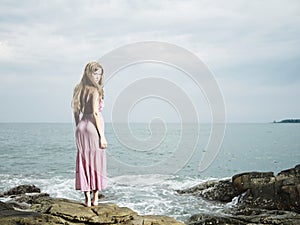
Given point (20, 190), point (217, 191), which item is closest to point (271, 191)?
point (217, 191)

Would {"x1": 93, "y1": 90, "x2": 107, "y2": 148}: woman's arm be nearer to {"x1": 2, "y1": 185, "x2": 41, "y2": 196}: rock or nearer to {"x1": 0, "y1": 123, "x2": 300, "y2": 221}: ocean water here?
{"x1": 0, "y1": 123, "x2": 300, "y2": 221}: ocean water

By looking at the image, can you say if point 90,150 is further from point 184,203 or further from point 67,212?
point 184,203

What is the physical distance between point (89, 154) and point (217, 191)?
11.6m

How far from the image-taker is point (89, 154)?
706cm

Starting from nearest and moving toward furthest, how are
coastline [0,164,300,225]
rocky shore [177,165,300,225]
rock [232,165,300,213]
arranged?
coastline [0,164,300,225] < rocky shore [177,165,300,225] < rock [232,165,300,213]

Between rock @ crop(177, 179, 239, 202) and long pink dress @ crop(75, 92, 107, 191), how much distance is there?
35.3 ft

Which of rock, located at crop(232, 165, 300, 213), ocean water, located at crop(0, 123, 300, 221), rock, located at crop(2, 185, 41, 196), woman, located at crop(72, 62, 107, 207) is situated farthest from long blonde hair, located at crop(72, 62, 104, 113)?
rock, located at crop(2, 185, 41, 196)

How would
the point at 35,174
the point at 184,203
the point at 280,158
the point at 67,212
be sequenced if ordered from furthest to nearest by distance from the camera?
the point at 280,158 → the point at 35,174 → the point at 184,203 → the point at 67,212

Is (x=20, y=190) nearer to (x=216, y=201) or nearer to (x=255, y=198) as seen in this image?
(x=216, y=201)

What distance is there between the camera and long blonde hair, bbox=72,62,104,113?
22.8ft

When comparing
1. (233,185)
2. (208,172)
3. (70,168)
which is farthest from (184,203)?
(70,168)

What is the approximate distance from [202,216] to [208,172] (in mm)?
20611

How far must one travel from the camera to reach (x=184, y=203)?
1633 cm

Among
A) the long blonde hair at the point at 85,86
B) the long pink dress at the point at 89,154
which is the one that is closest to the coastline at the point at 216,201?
the long pink dress at the point at 89,154
